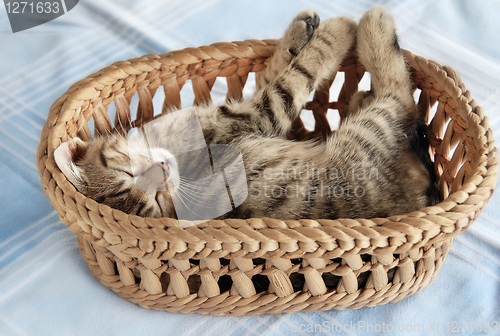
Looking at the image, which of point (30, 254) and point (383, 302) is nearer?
point (383, 302)

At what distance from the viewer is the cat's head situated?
89 centimetres

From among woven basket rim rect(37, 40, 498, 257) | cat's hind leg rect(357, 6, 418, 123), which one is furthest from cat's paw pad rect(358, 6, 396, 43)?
woven basket rim rect(37, 40, 498, 257)

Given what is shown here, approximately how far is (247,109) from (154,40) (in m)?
0.78

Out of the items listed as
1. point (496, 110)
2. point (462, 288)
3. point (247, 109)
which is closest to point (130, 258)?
point (247, 109)

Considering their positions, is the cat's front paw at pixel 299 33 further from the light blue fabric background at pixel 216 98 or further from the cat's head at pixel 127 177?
the light blue fabric background at pixel 216 98

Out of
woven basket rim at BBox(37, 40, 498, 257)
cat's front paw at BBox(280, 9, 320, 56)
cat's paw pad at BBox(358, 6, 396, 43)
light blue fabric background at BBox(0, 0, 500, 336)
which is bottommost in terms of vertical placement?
light blue fabric background at BBox(0, 0, 500, 336)

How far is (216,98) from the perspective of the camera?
1476 mm

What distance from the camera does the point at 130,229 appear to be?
0.74m

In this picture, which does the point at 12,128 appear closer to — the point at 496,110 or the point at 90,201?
the point at 90,201

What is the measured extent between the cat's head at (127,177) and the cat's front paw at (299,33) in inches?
17.2

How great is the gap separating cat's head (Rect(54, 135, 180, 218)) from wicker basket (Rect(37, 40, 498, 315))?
0.05m

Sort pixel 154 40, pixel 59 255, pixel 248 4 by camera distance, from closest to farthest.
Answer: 1. pixel 59 255
2. pixel 154 40
3. pixel 248 4

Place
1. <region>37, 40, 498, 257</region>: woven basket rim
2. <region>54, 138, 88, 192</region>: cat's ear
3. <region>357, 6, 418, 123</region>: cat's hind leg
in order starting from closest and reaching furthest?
<region>37, 40, 498, 257</region>: woven basket rim
<region>54, 138, 88, 192</region>: cat's ear
<region>357, 6, 418, 123</region>: cat's hind leg

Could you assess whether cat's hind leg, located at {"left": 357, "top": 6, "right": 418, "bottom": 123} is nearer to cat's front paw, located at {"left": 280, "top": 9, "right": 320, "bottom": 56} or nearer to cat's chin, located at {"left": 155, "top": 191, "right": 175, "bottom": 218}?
cat's front paw, located at {"left": 280, "top": 9, "right": 320, "bottom": 56}
